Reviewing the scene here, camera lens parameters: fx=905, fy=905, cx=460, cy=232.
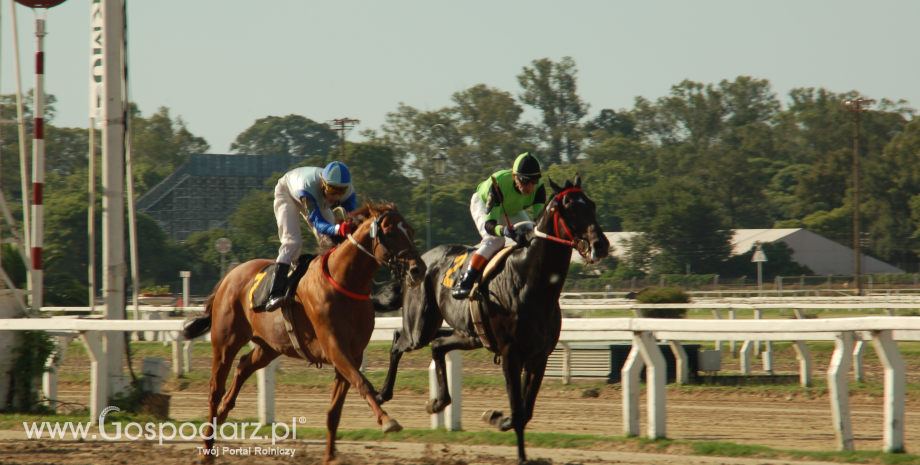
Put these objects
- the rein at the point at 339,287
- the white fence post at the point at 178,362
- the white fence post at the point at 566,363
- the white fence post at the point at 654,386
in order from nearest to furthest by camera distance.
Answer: the rein at the point at 339,287 → the white fence post at the point at 654,386 → the white fence post at the point at 566,363 → the white fence post at the point at 178,362

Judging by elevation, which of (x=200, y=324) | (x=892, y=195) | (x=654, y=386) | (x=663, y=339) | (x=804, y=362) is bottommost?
(x=804, y=362)

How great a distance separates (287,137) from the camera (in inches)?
4449

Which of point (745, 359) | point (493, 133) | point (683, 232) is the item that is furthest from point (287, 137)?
point (745, 359)

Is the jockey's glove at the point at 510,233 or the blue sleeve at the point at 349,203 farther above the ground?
the blue sleeve at the point at 349,203

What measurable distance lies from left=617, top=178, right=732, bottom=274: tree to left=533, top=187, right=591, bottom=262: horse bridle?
43.5 m

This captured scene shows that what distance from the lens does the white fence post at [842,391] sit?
541 centimetres

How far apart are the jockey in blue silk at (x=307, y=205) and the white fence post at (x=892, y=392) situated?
3.23 meters

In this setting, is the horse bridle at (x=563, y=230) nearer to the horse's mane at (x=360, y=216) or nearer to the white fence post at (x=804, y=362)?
the horse's mane at (x=360, y=216)

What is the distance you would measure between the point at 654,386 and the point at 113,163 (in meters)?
5.08

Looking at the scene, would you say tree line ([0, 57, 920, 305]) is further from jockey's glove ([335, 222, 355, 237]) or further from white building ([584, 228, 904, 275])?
jockey's glove ([335, 222, 355, 237])

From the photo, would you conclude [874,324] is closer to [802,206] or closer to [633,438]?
Answer: [633,438]

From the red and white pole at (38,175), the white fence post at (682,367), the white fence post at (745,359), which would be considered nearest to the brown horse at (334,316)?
the red and white pole at (38,175)

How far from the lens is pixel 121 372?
773 cm

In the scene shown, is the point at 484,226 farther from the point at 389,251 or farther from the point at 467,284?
the point at 389,251
